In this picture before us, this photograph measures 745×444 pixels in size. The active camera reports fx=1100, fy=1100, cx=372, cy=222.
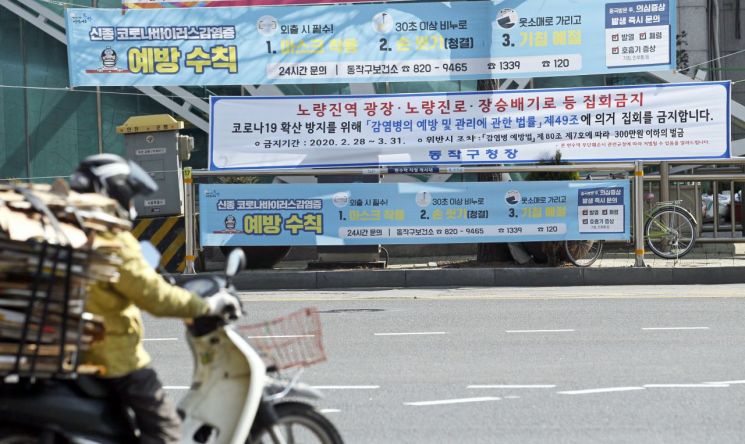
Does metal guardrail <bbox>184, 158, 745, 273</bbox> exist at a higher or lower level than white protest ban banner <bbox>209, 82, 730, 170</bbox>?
lower

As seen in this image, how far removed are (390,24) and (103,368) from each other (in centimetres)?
1391

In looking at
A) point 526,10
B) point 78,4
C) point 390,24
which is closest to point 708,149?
point 526,10

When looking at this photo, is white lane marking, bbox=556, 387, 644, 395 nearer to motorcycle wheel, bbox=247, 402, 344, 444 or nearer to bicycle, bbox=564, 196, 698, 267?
motorcycle wheel, bbox=247, 402, 344, 444

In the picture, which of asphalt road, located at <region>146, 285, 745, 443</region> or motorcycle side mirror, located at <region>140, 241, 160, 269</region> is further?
asphalt road, located at <region>146, 285, 745, 443</region>

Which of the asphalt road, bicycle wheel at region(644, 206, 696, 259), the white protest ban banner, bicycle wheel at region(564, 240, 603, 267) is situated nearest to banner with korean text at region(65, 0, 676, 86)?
the white protest ban banner

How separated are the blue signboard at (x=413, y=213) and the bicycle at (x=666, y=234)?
1.94 ft

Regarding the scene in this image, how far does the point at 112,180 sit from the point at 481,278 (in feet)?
38.6

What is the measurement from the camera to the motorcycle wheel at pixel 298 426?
437 centimetres

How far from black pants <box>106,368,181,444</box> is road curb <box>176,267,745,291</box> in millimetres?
11484

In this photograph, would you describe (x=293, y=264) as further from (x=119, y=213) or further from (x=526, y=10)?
(x=119, y=213)

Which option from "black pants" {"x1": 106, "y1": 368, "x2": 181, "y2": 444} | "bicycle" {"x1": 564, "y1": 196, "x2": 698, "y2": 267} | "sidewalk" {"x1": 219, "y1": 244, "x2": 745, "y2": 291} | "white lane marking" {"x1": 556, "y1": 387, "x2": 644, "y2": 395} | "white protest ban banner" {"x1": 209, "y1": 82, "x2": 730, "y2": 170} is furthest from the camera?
"white protest ban banner" {"x1": 209, "y1": 82, "x2": 730, "y2": 170}

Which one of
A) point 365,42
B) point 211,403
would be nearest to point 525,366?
point 211,403

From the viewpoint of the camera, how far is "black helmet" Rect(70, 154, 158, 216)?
4.20m

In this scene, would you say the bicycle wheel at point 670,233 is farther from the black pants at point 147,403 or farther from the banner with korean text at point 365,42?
the black pants at point 147,403
